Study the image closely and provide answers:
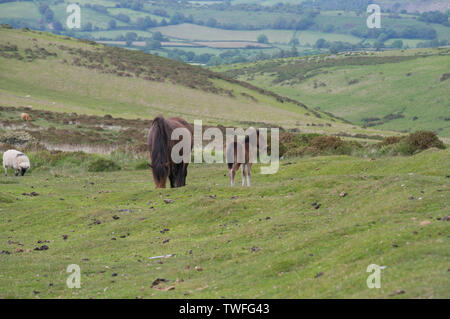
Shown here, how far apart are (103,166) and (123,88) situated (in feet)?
205

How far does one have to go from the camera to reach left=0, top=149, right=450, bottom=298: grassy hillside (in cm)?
999

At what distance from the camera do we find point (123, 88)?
9581 centimetres

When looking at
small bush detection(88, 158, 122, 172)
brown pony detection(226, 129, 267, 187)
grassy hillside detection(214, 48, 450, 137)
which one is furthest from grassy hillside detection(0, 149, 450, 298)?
grassy hillside detection(214, 48, 450, 137)

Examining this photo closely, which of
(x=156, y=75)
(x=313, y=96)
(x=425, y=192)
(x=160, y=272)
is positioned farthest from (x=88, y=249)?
(x=313, y=96)

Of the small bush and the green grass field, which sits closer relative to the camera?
the green grass field

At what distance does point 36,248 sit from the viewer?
16484 mm

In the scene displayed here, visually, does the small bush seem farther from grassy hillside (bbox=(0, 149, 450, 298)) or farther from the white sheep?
grassy hillside (bbox=(0, 149, 450, 298))

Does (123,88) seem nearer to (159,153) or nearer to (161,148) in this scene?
(161,148)

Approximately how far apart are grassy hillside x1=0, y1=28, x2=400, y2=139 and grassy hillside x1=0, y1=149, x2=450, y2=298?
53.4 m

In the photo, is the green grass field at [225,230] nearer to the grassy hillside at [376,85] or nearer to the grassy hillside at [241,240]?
the grassy hillside at [241,240]

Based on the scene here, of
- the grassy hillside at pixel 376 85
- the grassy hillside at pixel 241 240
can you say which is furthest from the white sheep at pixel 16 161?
the grassy hillside at pixel 376 85

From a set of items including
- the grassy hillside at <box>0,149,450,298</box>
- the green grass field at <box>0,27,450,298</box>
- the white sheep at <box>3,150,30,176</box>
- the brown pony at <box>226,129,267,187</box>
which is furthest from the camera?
the white sheep at <box>3,150,30,176</box>

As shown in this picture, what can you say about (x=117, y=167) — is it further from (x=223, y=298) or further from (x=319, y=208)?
A: (x=223, y=298)

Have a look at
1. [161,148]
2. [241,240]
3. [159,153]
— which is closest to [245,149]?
[161,148]
